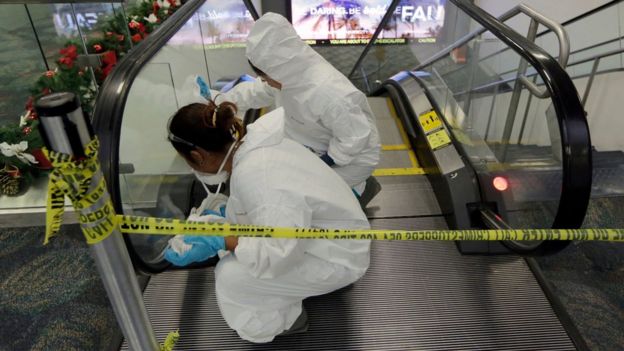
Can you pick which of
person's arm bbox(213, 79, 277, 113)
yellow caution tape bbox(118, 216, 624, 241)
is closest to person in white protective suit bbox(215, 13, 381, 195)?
person's arm bbox(213, 79, 277, 113)

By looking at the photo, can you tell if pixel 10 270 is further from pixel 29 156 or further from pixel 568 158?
pixel 568 158

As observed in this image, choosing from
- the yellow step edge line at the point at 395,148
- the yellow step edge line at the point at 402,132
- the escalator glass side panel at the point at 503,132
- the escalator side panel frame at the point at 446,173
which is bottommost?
the yellow step edge line at the point at 395,148

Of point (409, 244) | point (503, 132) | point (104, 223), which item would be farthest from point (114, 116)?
point (503, 132)

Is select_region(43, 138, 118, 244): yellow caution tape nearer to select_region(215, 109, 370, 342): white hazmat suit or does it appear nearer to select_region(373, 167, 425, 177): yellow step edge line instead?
select_region(215, 109, 370, 342): white hazmat suit

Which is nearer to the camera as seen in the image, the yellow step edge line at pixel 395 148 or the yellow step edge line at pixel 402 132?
the yellow step edge line at pixel 402 132

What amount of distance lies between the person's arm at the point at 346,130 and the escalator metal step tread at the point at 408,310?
2.48ft

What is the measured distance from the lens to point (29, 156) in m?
3.45

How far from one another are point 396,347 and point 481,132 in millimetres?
1934

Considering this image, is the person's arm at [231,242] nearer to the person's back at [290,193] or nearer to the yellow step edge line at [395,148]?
the person's back at [290,193]

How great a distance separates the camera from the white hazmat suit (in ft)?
5.30

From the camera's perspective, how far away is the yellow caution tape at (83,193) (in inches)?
37.1

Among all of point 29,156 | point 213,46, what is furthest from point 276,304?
point 213,46

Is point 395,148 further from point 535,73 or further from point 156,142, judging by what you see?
point 156,142

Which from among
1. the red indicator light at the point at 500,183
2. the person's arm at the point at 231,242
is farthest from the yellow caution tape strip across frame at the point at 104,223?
the red indicator light at the point at 500,183
